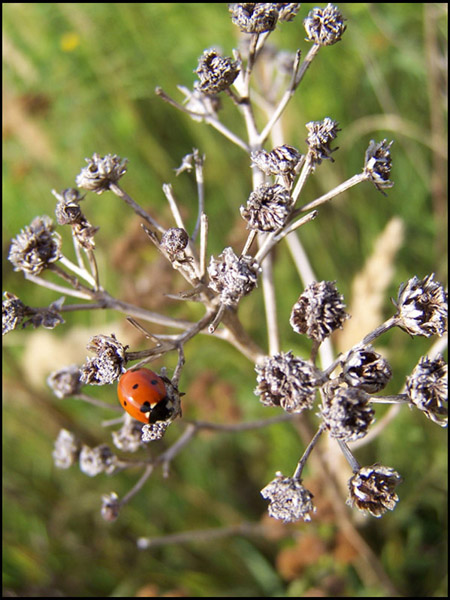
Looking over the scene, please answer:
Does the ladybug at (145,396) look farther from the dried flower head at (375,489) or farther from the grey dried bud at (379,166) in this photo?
the grey dried bud at (379,166)

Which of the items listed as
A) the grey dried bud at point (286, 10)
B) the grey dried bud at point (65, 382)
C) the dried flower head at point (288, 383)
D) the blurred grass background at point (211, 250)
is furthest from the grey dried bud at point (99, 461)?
the grey dried bud at point (286, 10)

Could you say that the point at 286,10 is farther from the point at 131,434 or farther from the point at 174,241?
the point at 131,434

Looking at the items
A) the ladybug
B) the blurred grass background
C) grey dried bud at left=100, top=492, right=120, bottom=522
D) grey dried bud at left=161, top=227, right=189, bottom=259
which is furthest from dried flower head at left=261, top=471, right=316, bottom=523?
the blurred grass background

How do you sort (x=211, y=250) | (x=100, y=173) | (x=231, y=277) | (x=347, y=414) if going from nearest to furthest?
(x=347, y=414) → (x=231, y=277) → (x=100, y=173) → (x=211, y=250)

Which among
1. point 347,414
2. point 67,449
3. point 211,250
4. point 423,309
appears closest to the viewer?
point 347,414

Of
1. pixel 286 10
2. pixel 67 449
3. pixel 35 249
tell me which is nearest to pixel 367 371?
pixel 35 249

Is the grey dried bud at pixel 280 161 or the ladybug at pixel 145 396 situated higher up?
the grey dried bud at pixel 280 161

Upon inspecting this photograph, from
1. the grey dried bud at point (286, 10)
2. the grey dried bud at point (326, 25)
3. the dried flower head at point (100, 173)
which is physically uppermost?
the grey dried bud at point (286, 10)

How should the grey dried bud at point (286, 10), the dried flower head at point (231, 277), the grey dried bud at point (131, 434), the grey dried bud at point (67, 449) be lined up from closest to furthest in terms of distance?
the dried flower head at point (231, 277), the grey dried bud at point (286, 10), the grey dried bud at point (131, 434), the grey dried bud at point (67, 449)
